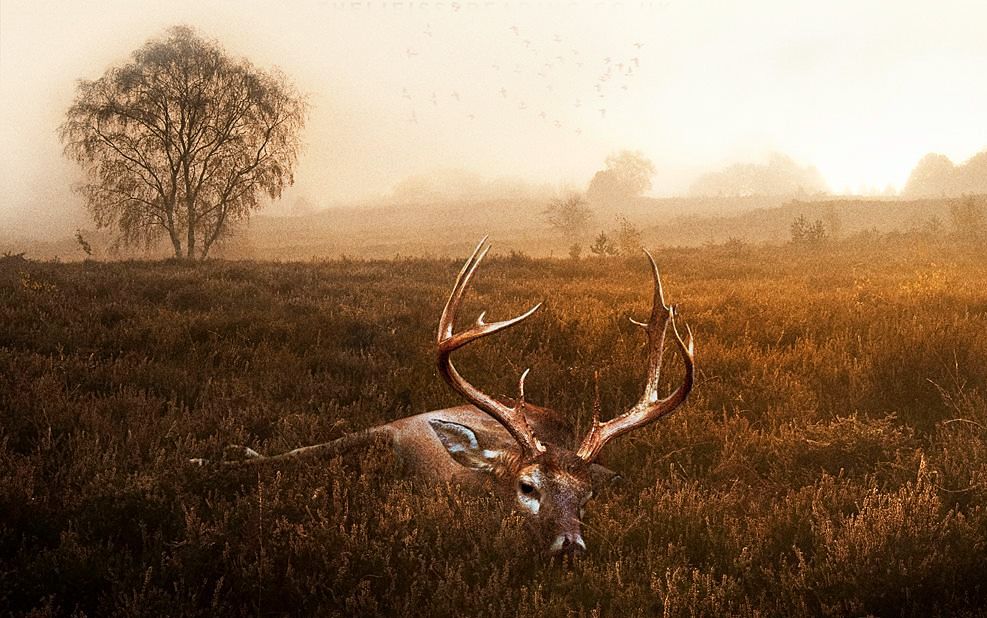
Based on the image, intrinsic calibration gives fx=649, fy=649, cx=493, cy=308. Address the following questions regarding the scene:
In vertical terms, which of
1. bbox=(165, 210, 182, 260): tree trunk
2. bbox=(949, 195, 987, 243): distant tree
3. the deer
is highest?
bbox=(165, 210, 182, 260): tree trunk

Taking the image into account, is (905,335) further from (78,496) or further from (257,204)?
(257,204)

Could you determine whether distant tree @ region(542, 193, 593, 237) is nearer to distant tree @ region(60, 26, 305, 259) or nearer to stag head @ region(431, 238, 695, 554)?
distant tree @ region(60, 26, 305, 259)

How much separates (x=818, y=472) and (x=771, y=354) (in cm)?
275

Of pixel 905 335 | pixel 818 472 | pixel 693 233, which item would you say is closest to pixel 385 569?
pixel 818 472

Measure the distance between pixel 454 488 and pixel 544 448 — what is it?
601 millimetres

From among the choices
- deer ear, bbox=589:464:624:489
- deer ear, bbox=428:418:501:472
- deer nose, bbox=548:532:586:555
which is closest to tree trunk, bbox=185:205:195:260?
deer ear, bbox=428:418:501:472

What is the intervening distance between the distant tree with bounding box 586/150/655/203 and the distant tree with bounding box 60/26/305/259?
72128 mm

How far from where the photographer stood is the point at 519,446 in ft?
12.8

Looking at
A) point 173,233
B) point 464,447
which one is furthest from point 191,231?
point 464,447

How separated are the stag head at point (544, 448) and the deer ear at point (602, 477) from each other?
0.01 m

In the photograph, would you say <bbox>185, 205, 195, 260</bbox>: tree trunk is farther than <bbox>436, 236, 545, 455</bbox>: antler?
Yes

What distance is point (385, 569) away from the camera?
293 cm

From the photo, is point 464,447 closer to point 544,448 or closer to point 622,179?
point 544,448

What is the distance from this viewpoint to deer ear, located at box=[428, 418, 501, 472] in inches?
154
